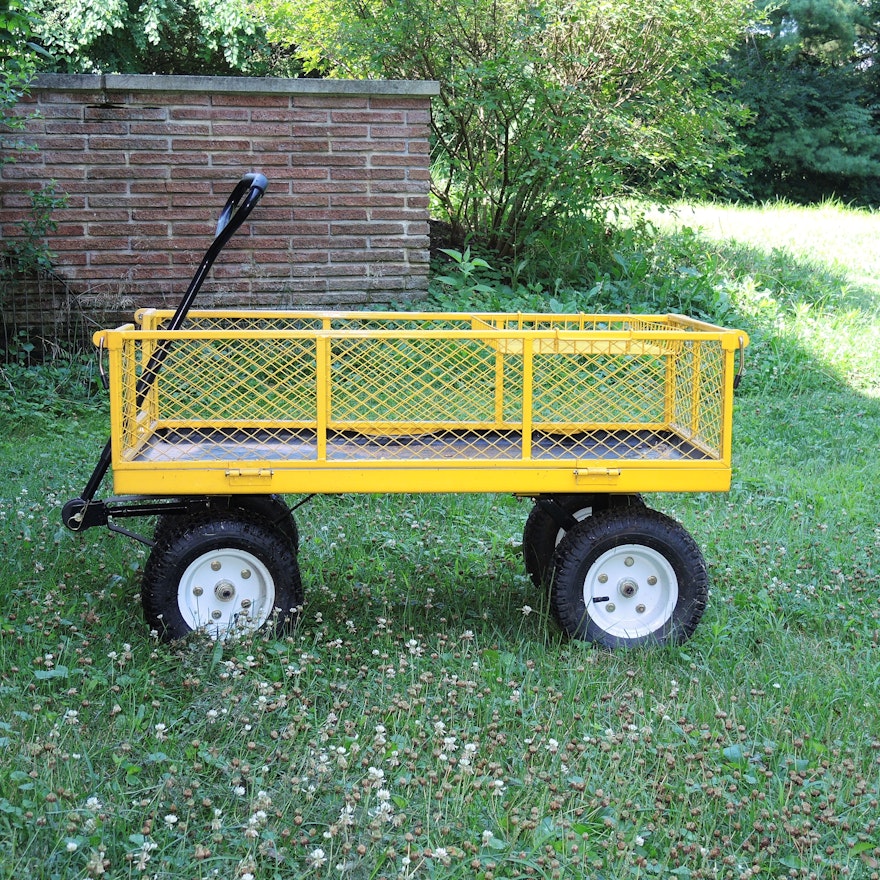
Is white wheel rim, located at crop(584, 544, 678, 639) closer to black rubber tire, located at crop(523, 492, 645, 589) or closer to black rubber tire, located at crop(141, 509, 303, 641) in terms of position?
black rubber tire, located at crop(523, 492, 645, 589)

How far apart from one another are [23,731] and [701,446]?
2535 millimetres

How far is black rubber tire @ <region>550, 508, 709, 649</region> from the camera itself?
4.33 metres

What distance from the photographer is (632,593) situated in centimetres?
444

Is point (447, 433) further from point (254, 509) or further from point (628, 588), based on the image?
point (628, 588)

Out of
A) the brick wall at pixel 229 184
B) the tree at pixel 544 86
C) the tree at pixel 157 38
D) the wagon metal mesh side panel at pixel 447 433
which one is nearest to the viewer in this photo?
the wagon metal mesh side panel at pixel 447 433

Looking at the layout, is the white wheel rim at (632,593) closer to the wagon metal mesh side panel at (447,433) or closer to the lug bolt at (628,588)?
the lug bolt at (628,588)

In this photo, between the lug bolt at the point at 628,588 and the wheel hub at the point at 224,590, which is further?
the lug bolt at the point at 628,588

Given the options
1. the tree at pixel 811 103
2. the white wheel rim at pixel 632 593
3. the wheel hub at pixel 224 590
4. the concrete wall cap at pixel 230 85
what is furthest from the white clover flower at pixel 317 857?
the tree at pixel 811 103

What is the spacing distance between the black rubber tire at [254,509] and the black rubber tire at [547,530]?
97cm

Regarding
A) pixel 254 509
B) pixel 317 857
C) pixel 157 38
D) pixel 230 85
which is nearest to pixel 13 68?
pixel 230 85

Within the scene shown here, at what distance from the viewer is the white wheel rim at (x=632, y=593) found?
14.4 feet

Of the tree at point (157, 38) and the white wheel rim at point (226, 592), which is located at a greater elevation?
the tree at point (157, 38)

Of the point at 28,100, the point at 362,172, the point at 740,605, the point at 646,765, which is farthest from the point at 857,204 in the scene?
the point at 646,765

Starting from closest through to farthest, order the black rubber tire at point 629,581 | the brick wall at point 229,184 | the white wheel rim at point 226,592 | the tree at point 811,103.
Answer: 1. the white wheel rim at point 226,592
2. the black rubber tire at point 629,581
3. the brick wall at point 229,184
4. the tree at point 811,103
